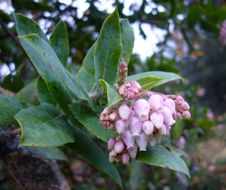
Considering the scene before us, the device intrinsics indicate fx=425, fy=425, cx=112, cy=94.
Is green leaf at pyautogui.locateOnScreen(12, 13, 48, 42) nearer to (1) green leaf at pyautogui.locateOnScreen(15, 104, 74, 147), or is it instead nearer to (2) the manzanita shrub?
(2) the manzanita shrub

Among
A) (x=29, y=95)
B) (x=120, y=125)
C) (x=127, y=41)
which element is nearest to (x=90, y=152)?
(x=120, y=125)

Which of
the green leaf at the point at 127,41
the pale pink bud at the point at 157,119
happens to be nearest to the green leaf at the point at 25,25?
the green leaf at the point at 127,41

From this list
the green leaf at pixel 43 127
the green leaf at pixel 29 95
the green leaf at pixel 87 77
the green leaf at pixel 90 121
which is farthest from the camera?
the green leaf at pixel 29 95

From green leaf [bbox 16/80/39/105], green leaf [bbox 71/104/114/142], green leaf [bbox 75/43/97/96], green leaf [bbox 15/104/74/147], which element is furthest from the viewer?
green leaf [bbox 16/80/39/105]

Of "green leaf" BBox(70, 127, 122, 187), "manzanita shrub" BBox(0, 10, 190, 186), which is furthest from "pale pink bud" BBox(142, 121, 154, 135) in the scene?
"green leaf" BBox(70, 127, 122, 187)

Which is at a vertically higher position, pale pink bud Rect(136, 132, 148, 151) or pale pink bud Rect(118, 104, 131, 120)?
pale pink bud Rect(118, 104, 131, 120)

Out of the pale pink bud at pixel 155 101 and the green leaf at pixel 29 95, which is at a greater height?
the pale pink bud at pixel 155 101

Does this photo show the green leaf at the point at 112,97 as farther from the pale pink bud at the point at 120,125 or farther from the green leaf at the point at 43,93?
the green leaf at the point at 43,93

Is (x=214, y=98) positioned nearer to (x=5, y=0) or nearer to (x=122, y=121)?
(x=5, y=0)
